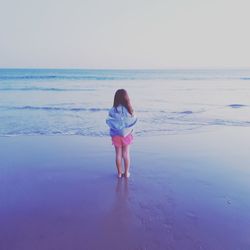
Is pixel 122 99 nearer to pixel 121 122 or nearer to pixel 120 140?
pixel 121 122

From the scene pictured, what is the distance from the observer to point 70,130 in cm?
966

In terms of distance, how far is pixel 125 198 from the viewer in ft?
15.2

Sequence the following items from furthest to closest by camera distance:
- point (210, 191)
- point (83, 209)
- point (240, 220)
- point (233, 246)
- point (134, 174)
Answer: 1. point (134, 174)
2. point (210, 191)
3. point (83, 209)
4. point (240, 220)
5. point (233, 246)

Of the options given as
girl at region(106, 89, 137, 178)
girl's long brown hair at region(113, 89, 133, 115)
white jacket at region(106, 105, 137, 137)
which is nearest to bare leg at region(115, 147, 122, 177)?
girl at region(106, 89, 137, 178)

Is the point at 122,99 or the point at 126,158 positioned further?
the point at 126,158

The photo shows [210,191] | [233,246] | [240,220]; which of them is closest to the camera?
[233,246]

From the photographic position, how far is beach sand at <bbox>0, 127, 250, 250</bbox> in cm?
348

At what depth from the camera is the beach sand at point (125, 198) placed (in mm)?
3484

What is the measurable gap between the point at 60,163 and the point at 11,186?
141 cm

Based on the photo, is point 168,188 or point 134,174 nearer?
point 168,188

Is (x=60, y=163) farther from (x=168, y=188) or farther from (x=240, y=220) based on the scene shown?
(x=240, y=220)

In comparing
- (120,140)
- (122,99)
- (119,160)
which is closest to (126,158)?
(119,160)

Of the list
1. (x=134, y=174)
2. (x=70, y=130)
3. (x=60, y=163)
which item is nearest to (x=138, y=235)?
(x=134, y=174)

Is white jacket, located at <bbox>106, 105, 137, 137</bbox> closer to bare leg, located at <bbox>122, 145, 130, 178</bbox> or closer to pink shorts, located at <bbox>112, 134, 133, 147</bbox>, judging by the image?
pink shorts, located at <bbox>112, 134, 133, 147</bbox>
